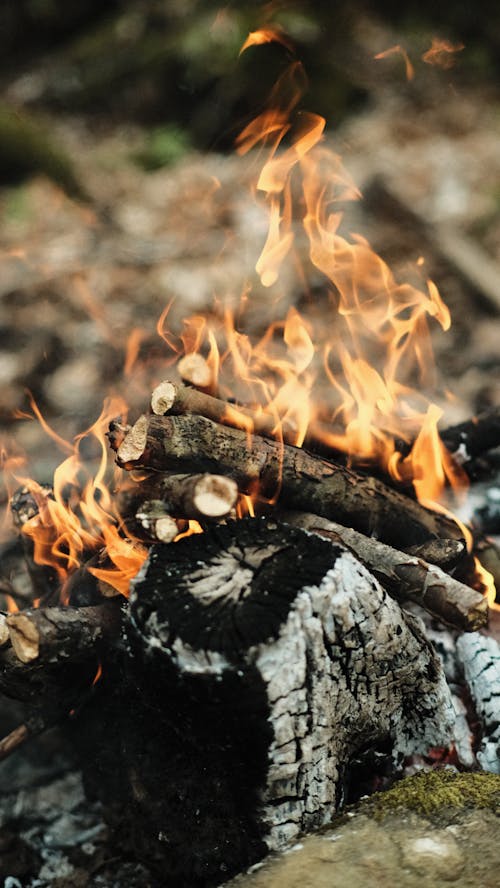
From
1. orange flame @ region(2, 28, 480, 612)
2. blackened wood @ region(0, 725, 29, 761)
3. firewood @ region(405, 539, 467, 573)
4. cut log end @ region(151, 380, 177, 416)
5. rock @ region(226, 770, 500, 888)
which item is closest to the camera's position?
rock @ region(226, 770, 500, 888)

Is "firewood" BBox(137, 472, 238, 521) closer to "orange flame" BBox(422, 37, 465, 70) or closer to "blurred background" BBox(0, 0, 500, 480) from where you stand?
"blurred background" BBox(0, 0, 500, 480)

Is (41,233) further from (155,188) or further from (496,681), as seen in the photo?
(496,681)

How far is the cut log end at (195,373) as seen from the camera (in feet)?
10.1

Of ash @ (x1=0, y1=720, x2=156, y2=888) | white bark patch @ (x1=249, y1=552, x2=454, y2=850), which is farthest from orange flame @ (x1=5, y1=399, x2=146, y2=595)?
white bark patch @ (x1=249, y1=552, x2=454, y2=850)

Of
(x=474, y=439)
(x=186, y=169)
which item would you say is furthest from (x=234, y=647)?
(x=186, y=169)

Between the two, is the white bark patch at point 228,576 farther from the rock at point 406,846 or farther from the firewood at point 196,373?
the firewood at point 196,373

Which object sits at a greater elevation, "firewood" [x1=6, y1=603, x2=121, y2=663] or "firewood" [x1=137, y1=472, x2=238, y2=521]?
"firewood" [x1=137, y1=472, x2=238, y2=521]

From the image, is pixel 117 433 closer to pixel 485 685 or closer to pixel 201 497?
pixel 201 497

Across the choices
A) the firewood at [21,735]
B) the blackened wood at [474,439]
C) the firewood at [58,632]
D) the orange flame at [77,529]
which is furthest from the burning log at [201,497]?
the blackened wood at [474,439]

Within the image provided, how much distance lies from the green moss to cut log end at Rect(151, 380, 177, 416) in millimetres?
1713

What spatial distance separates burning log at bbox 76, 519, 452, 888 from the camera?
6.14 ft

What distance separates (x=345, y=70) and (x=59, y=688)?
6446 millimetres

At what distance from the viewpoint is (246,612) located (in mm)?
1903

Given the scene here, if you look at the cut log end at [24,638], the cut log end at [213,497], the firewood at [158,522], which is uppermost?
the cut log end at [213,497]
